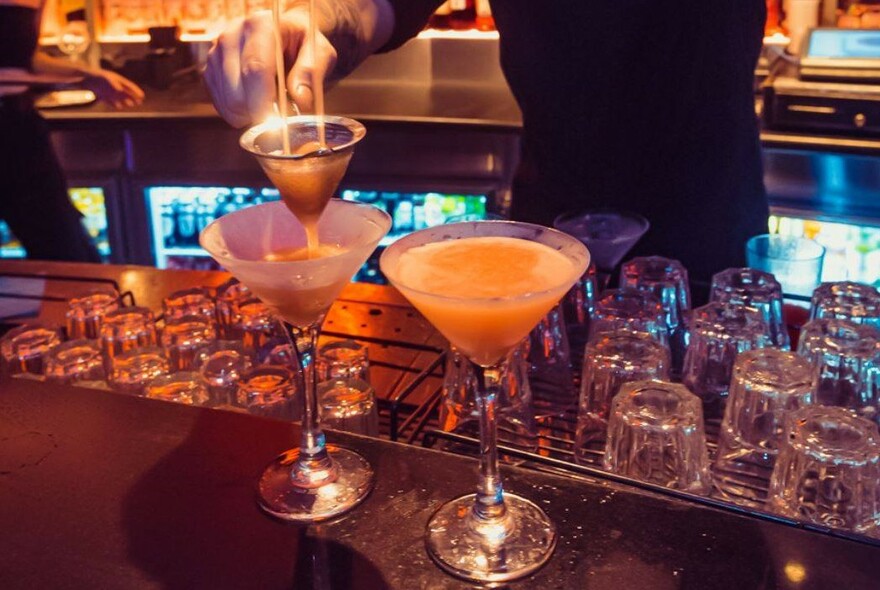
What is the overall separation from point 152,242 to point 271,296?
9.55ft

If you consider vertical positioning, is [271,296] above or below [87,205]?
above

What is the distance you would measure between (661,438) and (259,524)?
42 centimetres

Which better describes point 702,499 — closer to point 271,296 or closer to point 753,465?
point 753,465

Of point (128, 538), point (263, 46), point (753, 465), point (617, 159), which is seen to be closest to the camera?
point (128, 538)

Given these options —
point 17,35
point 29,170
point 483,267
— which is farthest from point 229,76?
point 17,35

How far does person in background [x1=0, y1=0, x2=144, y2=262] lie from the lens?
329cm

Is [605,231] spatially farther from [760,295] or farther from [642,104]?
[642,104]

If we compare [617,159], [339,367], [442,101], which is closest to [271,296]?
[339,367]

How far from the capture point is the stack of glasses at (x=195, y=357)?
1.10 m

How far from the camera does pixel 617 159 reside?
2078mm

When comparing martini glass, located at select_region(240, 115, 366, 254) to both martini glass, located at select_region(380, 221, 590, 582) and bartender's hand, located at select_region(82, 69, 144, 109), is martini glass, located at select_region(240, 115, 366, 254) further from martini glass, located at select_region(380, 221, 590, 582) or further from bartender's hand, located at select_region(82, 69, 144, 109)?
bartender's hand, located at select_region(82, 69, 144, 109)

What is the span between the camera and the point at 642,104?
6.71ft

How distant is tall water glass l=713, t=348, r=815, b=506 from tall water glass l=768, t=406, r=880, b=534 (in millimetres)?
82

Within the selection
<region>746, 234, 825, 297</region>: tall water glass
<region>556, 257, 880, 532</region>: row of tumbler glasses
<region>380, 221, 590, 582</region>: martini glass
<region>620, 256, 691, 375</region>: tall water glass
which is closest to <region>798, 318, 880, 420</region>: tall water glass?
<region>556, 257, 880, 532</region>: row of tumbler glasses
